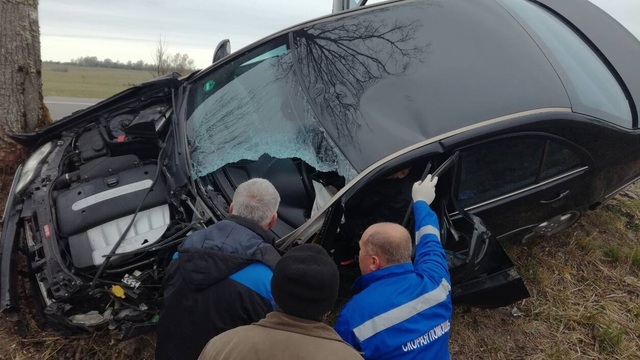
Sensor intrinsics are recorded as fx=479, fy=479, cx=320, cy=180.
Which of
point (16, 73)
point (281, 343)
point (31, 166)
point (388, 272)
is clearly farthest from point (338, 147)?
point (16, 73)

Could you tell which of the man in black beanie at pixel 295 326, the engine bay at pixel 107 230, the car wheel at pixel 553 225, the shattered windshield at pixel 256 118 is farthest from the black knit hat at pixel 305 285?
the car wheel at pixel 553 225

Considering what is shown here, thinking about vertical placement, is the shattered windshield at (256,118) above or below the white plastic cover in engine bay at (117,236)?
above

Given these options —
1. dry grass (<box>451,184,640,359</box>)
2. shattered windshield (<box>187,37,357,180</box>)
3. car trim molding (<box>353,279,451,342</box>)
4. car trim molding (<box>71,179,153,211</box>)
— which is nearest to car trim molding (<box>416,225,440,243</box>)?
car trim molding (<box>353,279,451,342</box>)

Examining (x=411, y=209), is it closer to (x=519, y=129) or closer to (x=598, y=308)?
(x=519, y=129)

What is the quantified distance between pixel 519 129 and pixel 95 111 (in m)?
2.71

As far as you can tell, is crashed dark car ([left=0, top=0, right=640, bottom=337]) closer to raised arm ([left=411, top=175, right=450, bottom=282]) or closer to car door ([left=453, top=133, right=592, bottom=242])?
car door ([left=453, top=133, right=592, bottom=242])

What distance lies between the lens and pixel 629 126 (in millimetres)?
3096

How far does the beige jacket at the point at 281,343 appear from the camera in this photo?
51.6 inches

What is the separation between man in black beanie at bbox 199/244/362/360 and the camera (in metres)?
1.32

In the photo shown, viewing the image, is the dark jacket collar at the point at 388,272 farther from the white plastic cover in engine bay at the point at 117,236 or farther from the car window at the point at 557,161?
the car window at the point at 557,161

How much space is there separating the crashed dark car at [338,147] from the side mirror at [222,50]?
0.18m

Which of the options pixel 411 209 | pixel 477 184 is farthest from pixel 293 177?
pixel 477 184

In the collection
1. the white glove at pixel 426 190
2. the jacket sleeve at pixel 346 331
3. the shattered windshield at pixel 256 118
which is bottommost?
the jacket sleeve at pixel 346 331

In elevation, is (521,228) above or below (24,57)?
below
